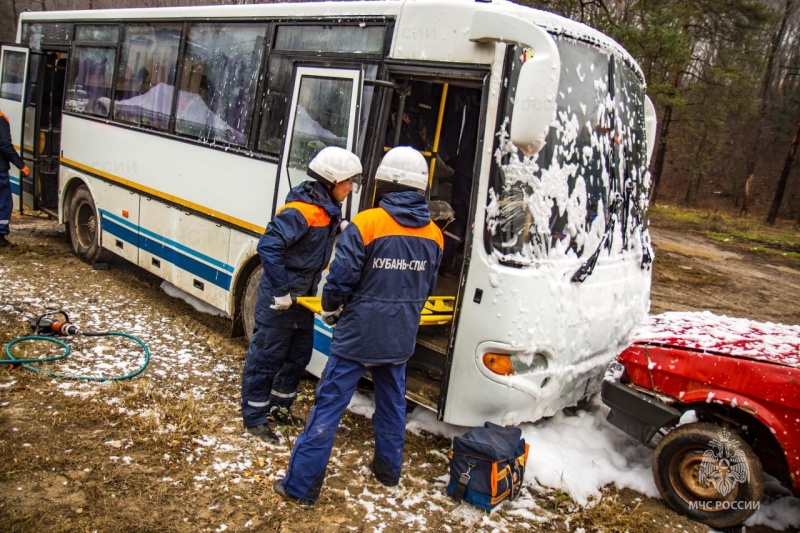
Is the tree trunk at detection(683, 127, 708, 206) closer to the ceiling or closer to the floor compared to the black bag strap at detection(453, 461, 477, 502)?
closer to the ceiling

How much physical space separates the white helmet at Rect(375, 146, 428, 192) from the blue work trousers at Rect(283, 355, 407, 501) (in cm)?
114

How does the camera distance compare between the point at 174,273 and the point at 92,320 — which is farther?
Result: the point at 174,273

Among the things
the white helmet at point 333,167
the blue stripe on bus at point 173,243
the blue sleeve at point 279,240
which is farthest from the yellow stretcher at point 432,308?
the blue stripe on bus at point 173,243

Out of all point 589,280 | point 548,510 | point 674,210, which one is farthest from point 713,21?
point 548,510

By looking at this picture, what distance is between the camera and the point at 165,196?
7000 millimetres

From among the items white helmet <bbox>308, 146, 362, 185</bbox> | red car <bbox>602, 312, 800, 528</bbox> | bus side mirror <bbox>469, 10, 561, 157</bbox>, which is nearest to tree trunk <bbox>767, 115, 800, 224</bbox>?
red car <bbox>602, 312, 800, 528</bbox>

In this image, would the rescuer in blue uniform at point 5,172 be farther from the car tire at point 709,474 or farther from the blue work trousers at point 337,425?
the car tire at point 709,474

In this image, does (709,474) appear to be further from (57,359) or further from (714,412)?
(57,359)

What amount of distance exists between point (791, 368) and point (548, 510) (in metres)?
1.72

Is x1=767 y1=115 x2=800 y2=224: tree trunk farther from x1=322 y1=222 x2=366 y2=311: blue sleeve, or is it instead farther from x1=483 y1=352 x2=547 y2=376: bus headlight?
x1=322 y1=222 x2=366 y2=311: blue sleeve

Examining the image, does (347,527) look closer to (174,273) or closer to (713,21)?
(174,273)

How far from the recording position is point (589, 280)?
15.0ft

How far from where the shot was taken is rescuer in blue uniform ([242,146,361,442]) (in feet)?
13.5

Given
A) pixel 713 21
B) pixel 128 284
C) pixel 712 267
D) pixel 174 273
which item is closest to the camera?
pixel 174 273
